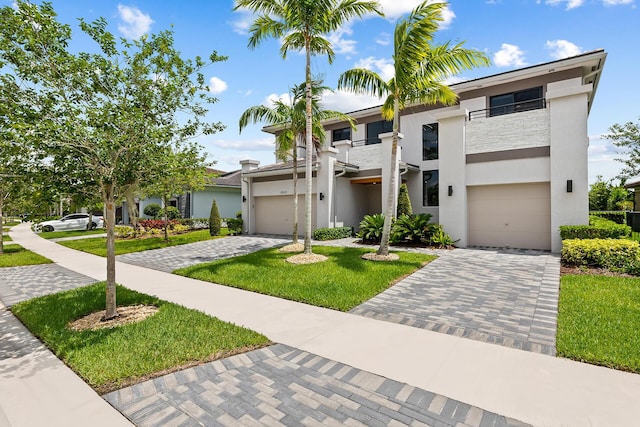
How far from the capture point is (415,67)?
34.0 ft

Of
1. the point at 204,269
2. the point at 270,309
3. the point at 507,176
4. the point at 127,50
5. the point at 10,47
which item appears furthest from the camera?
the point at 507,176

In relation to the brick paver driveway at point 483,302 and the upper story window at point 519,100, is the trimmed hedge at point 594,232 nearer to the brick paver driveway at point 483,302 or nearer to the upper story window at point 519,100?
the brick paver driveway at point 483,302

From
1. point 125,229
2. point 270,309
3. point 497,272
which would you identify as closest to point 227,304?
point 270,309

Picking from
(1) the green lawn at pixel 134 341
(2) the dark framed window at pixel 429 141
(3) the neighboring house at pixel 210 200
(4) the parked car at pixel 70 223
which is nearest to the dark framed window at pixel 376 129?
(2) the dark framed window at pixel 429 141

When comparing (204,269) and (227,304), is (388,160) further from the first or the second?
(227,304)

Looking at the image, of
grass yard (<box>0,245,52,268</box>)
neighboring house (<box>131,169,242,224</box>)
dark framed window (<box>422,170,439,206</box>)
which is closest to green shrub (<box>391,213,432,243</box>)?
dark framed window (<box>422,170,439,206</box>)

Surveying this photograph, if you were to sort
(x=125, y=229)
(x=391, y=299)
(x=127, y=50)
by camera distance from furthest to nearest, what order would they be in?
(x=125, y=229), (x=391, y=299), (x=127, y=50)

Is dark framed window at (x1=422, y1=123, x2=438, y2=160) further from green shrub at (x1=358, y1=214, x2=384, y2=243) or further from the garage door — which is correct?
the garage door

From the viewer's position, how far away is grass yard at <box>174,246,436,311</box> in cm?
704

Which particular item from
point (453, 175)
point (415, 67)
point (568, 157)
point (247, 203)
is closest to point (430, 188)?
point (453, 175)

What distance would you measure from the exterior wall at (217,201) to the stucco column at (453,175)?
2042cm

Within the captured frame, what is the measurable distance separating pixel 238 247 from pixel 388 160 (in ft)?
28.7

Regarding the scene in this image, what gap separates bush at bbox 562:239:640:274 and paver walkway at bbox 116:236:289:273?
11.3 metres

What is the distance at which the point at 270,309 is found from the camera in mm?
6328
